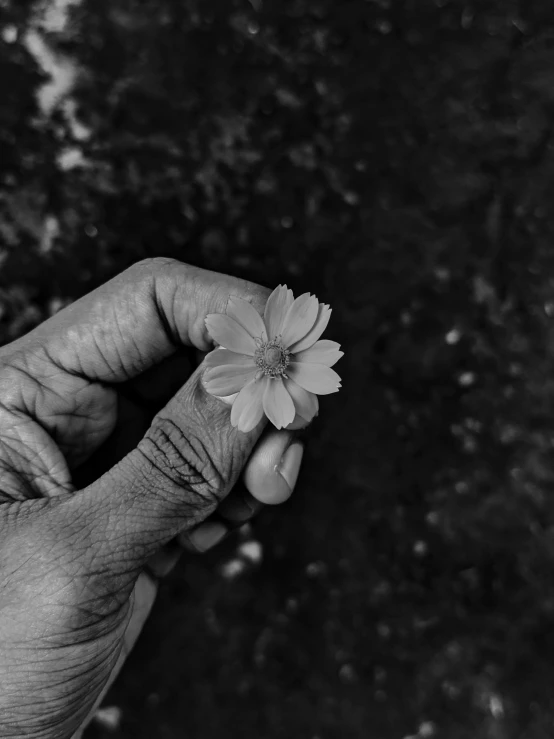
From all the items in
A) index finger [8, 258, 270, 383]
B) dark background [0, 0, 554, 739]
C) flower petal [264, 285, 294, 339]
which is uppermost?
index finger [8, 258, 270, 383]

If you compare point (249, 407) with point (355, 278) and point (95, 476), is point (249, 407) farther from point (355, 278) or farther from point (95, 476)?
point (355, 278)

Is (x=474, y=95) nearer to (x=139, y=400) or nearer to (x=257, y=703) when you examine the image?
(x=139, y=400)

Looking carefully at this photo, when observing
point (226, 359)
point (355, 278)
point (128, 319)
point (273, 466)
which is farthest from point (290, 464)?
point (355, 278)

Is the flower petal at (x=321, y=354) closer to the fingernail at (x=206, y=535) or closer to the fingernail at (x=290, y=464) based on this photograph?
the fingernail at (x=290, y=464)

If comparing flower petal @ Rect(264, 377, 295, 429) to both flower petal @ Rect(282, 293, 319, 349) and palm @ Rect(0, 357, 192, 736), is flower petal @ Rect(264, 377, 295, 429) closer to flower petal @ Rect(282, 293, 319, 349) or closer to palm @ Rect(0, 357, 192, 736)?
flower petal @ Rect(282, 293, 319, 349)

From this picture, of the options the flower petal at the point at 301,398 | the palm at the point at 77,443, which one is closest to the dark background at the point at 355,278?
the palm at the point at 77,443

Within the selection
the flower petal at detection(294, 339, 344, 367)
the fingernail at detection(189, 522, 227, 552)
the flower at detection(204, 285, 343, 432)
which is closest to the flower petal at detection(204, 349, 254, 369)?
the flower at detection(204, 285, 343, 432)

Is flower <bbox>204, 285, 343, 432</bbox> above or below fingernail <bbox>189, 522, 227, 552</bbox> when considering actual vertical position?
above
